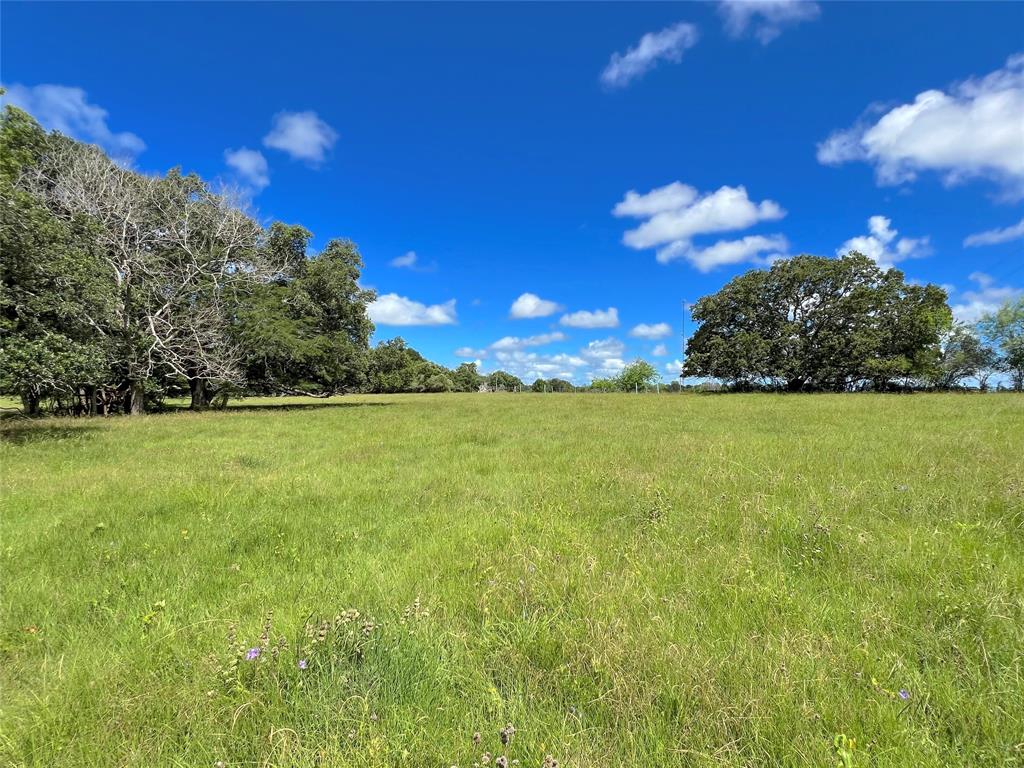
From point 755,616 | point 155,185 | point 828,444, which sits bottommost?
point 755,616

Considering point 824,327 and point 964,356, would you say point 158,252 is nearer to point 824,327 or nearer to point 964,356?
point 824,327

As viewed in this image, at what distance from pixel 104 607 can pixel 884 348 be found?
190 feet

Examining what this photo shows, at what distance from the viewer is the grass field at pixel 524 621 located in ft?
7.25

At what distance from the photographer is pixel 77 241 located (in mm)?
16156

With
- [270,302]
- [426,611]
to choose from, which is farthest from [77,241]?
[426,611]

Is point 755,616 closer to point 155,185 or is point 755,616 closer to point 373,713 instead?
point 373,713

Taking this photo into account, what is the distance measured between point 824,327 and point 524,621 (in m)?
54.4

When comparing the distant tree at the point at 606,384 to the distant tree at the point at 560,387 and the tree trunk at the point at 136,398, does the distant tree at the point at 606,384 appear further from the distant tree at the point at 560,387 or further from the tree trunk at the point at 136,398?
the tree trunk at the point at 136,398

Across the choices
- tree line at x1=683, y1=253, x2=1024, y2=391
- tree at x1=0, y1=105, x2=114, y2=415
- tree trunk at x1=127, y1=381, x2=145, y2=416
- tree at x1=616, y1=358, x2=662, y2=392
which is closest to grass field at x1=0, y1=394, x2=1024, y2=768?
tree at x1=0, y1=105, x2=114, y2=415

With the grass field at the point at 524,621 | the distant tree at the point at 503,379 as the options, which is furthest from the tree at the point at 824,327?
the distant tree at the point at 503,379

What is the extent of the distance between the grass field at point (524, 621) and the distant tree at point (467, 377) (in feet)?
422

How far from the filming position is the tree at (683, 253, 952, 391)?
43.1 metres

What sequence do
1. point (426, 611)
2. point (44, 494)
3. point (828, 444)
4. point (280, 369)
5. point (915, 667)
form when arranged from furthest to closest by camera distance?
point (280, 369) → point (828, 444) → point (44, 494) → point (426, 611) → point (915, 667)

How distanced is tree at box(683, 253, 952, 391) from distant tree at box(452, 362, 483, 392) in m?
94.2
